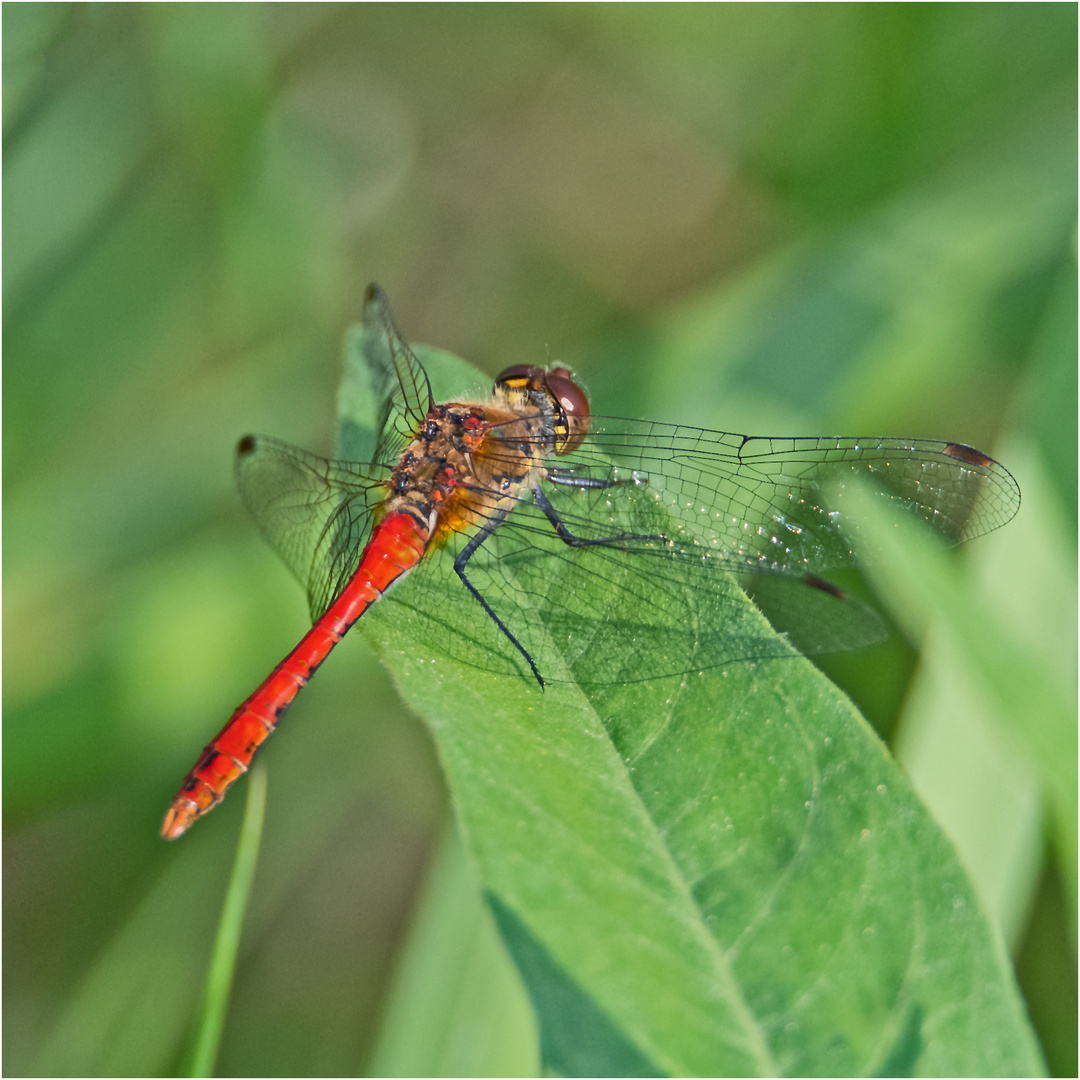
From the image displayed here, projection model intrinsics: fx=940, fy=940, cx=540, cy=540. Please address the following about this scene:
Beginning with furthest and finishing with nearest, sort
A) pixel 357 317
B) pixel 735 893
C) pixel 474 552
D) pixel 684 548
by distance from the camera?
pixel 357 317
pixel 474 552
pixel 684 548
pixel 735 893

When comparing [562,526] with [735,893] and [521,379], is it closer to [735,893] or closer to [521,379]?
[521,379]

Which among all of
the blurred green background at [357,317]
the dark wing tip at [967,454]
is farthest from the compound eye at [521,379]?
the dark wing tip at [967,454]

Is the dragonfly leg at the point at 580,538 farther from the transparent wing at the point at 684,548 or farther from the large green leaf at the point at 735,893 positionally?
the large green leaf at the point at 735,893

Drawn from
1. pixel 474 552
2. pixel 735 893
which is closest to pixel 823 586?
pixel 474 552

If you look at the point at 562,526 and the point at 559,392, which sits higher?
the point at 559,392

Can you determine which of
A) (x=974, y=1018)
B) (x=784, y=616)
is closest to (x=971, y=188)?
(x=784, y=616)

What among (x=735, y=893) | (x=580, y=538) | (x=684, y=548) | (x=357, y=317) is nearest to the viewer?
(x=735, y=893)

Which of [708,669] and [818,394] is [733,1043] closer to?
[708,669]

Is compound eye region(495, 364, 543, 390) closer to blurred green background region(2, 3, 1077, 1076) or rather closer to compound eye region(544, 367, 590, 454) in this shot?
compound eye region(544, 367, 590, 454)

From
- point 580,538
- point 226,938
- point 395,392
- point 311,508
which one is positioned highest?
point 395,392
